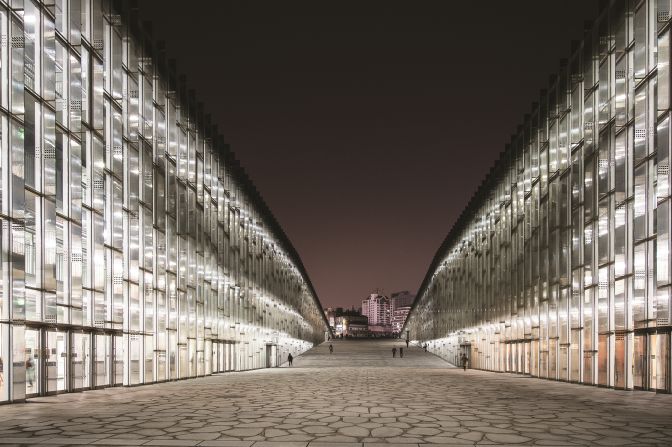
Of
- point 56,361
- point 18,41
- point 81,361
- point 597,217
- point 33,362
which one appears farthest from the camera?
point 597,217

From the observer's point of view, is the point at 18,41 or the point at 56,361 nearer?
the point at 18,41

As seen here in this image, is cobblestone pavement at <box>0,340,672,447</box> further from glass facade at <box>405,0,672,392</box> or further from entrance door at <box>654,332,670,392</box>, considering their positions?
glass facade at <box>405,0,672,392</box>

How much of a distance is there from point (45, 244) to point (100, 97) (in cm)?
796

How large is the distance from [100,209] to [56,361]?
6.75m

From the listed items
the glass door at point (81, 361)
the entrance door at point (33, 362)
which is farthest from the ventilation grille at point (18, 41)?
the glass door at point (81, 361)

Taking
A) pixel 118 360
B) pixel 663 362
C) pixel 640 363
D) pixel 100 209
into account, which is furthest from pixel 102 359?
pixel 663 362

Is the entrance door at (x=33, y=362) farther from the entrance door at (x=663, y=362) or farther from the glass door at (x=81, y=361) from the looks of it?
the entrance door at (x=663, y=362)

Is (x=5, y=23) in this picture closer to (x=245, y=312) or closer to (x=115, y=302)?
(x=115, y=302)

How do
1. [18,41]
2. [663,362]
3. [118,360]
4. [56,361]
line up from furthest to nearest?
[118,360]
[663,362]
[56,361]
[18,41]

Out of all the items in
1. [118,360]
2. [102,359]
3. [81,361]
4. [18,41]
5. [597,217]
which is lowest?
[118,360]

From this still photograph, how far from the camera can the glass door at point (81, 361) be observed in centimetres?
2359

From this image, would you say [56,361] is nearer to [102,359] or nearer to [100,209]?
[102,359]

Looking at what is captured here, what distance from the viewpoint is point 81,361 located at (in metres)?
24.2

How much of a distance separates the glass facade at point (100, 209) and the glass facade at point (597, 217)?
21.6 m
